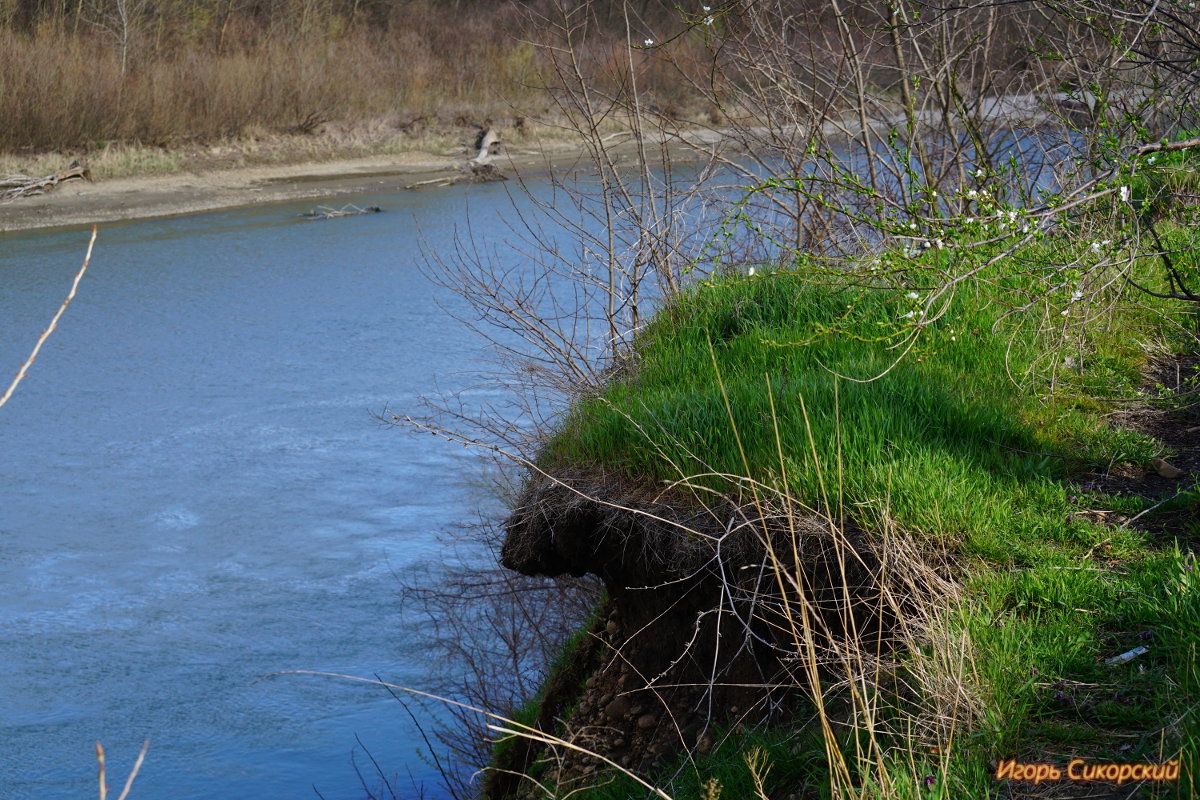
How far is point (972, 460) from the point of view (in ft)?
14.7

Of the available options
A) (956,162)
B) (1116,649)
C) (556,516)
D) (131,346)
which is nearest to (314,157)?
(131,346)

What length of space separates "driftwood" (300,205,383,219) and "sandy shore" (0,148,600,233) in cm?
166

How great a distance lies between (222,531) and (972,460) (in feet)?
26.1

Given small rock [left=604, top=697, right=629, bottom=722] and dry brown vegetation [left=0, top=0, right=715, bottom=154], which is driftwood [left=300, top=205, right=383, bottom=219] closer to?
dry brown vegetation [left=0, top=0, right=715, bottom=154]

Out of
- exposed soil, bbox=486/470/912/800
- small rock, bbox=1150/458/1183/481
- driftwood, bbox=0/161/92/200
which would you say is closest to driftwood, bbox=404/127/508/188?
driftwood, bbox=0/161/92/200

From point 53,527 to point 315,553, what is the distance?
2.52 metres

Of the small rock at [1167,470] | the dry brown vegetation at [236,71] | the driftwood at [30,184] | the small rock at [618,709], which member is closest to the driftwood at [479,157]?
the dry brown vegetation at [236,71]

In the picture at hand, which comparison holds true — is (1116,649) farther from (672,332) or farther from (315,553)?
(315,553)

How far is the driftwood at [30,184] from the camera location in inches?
1143

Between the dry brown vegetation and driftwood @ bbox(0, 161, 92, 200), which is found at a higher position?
the dry brown vegetation

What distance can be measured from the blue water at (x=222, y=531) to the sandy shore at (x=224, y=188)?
31.2 feet

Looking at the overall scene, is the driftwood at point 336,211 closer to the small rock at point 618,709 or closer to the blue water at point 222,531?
the blue water at point 222,531

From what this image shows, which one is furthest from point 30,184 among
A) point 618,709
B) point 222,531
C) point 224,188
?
point 618,709

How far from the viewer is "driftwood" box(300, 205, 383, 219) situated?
90.3ft
